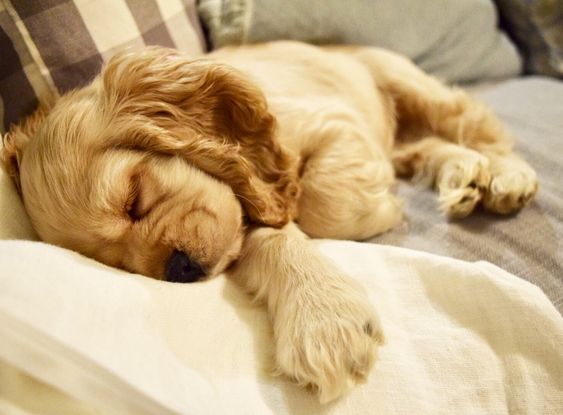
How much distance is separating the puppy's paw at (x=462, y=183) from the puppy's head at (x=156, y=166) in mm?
429

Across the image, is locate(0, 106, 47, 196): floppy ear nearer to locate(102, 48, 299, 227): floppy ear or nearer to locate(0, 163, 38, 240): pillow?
locate(0, 163, 38, 240): pillow

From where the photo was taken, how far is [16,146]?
1.26m

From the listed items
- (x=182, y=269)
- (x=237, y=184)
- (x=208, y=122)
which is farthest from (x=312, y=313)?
(x=208, y=122)

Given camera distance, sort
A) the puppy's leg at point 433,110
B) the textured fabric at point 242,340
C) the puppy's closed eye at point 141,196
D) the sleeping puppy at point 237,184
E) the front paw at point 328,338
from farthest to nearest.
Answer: the puppy's leg at point 433,110
the puppy's closed eye at point 141,196
the sleeping puppy at point 237,184
the front paw at point 328,338
the textured fabric at point 242,340

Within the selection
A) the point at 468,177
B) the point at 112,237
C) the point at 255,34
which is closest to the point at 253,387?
the point at 112,237

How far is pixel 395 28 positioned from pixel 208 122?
1.19m

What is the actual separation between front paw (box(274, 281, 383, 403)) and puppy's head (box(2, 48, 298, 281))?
242mm

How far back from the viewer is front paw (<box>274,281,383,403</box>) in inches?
35.4

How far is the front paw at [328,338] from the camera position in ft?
2.95

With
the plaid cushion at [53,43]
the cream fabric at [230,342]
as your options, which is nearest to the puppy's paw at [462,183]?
the cream fabric at [230,342]

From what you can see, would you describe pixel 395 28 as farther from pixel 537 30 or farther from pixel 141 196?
pixel 141 196

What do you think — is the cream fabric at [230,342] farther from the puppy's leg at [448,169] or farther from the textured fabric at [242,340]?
the puppy's leg at [448,169]

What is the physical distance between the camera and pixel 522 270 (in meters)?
1.19

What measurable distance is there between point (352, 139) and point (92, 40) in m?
0.78
